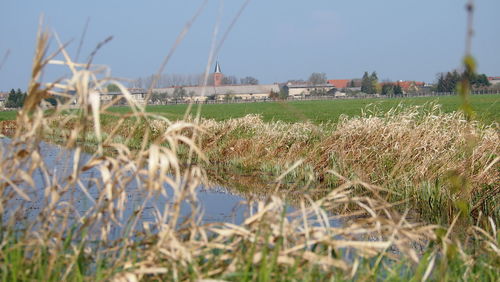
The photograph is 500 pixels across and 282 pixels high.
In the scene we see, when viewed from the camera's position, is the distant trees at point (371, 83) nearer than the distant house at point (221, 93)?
Yes

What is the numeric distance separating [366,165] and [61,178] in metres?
6.77

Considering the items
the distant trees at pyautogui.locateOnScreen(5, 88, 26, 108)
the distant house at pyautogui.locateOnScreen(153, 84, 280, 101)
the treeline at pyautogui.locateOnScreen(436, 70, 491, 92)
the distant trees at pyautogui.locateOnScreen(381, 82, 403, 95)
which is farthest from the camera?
the distant trees at pyautogui.locateOnScreen(381, 82, 403, 95)

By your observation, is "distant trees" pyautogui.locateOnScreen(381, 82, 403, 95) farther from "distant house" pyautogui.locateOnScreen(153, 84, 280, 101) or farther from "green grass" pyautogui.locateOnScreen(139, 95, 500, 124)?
"distant house" pyautogui.locateOnScreen(153, 84, 280, 101)

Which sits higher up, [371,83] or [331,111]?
[371,83]

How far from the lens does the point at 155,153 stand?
2578 mm

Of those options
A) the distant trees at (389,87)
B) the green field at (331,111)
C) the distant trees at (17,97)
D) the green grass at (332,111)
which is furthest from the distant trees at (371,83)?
the distant trees at (17,97)

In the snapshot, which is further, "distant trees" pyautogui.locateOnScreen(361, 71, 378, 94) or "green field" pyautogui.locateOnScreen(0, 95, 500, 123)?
"green field" pyautogui.locateOnScreen(0, 95, 500, 123)

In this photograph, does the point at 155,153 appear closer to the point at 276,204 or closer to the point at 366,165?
the point at 276,204

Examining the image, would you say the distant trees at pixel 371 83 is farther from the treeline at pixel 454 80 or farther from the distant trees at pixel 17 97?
the distant trees at pixel 17 97

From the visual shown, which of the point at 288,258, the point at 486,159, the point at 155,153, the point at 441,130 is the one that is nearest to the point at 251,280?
the point at 288,258

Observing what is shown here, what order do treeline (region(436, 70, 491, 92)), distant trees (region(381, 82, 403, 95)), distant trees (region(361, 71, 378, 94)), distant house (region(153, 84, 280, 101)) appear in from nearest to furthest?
treeline (region(436, 70, 491, 92)) < distant trees (region(361, 71, 378, 94)) < distant house (region(153, 84, 280, 101)) < distant trees (region(381, 82, 403, 95))

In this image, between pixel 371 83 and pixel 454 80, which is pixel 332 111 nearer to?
pixel 454 80

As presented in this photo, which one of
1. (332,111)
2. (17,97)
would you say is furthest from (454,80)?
(332,111)

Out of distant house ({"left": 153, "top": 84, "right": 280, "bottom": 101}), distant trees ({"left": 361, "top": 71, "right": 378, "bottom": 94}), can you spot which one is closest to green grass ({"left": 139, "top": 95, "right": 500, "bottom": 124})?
distant house ({"left": 153, "top": 84, "right": 280, "bottom": 101})
